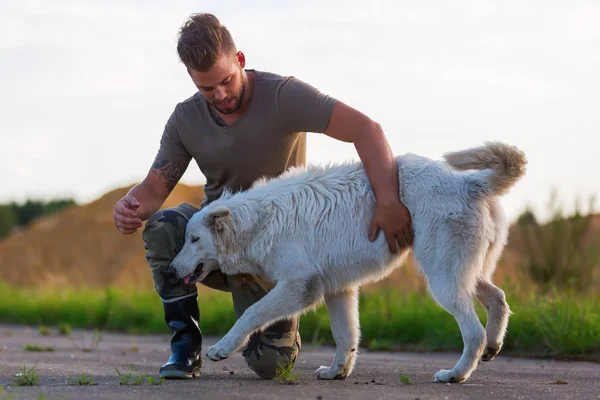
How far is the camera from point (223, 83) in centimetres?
530

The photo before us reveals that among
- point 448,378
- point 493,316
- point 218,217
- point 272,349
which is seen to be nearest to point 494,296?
point 493,316

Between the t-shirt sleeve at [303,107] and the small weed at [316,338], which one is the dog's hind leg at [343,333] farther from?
the small weed at [316,338]

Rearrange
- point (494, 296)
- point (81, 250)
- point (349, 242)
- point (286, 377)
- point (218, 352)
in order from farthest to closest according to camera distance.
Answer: point (81, 250) < point (494, 296) < point (349, 242) < point (286, 377) < point (218, 352)

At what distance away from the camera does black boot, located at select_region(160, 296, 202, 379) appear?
210 inches

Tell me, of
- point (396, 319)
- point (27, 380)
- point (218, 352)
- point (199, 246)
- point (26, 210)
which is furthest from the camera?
point (26, 210)

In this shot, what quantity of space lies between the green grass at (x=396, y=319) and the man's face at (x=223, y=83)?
3.98m

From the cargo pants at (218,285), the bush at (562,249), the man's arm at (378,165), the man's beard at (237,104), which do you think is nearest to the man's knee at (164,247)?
the cargo pants at (218,285)

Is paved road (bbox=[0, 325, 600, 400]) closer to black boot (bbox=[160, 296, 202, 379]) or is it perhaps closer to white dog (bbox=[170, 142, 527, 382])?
black boot (bbox=[160, 296, 202, 379])

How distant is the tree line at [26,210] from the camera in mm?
28806

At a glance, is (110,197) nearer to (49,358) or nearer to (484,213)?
(49,358)

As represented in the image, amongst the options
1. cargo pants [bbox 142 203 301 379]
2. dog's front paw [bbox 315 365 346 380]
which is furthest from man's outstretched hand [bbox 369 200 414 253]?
cargo pants [bbox 142 203 301 379]

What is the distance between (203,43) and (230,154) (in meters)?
0.85

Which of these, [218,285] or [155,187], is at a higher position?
[155,187]

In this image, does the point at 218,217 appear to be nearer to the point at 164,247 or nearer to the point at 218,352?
the point at 164,247
